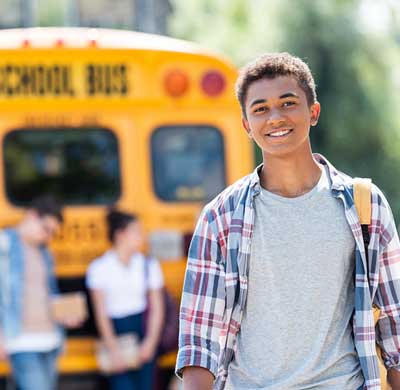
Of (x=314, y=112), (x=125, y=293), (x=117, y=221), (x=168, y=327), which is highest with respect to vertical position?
(x=314, y=112)

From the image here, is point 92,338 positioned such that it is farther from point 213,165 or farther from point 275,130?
point 275,130

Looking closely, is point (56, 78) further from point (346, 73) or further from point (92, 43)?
point (346, 73)

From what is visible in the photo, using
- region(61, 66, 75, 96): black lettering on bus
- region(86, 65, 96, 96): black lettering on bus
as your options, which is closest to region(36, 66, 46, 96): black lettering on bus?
region(61, 66, 75, 96): black lettering on bus

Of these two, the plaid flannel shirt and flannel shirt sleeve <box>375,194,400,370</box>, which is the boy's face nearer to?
the plaid flannel shirt

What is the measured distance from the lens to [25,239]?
6664 millimetres

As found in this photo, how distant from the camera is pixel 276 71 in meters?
3.00

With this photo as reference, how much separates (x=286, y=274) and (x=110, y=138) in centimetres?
430

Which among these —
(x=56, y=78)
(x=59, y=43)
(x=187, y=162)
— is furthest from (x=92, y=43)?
(x=187, y=162)

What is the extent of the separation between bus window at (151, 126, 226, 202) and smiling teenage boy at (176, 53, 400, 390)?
4016mm

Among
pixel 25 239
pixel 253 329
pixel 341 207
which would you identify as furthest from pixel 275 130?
pixel 25 239

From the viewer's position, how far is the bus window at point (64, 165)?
22.9 feet

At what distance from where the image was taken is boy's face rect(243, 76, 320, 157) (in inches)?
117

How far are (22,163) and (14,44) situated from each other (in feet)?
2.28

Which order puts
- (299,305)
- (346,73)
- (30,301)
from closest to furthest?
(299,305) → (30,301) → (346,73)
